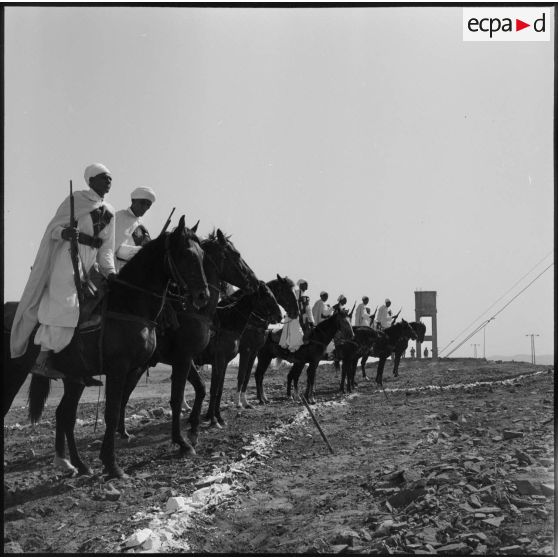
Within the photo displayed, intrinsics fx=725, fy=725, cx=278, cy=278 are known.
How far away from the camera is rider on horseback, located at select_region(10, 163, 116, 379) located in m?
7.71

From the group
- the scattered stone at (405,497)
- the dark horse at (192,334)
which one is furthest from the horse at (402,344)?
the scattered stone at (405,497)

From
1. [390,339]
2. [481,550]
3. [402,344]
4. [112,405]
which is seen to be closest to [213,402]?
[112,405]

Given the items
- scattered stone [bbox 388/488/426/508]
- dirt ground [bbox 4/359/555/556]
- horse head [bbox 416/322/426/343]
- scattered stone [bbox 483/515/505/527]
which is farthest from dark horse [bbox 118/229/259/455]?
horse head [bbox 416/322/426/343]

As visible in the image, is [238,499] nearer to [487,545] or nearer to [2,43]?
[487,545]

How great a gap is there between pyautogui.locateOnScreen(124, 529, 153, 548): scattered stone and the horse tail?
146 inches

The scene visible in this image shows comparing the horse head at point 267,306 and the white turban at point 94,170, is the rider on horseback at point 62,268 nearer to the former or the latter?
the white turban at point 94,170

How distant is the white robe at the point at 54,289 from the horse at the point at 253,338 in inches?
304

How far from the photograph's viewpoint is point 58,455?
8.62 m

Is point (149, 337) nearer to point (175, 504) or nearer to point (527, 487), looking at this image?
point (175, 504)

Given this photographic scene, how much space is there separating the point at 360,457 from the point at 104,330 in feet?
13.4

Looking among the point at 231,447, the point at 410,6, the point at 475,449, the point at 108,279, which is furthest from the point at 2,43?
the point at 475,449

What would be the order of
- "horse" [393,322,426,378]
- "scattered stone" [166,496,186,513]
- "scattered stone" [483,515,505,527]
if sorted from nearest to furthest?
"scattered stone" [483,515,505,527]
"scattered stone" [166,496,186,513]
"horse" [393,322,426,378]

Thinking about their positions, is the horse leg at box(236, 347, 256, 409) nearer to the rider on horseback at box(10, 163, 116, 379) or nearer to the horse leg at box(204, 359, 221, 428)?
the horse leg at box(204, 359, 221, 428)

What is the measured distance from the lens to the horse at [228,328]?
12.6m
